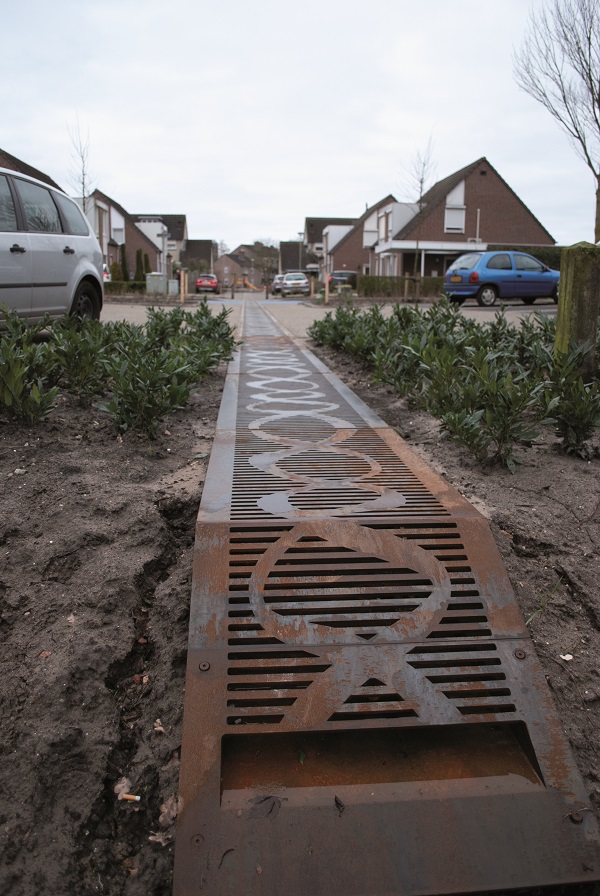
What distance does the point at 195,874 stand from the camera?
5.37 ft

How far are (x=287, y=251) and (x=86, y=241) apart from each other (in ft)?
304

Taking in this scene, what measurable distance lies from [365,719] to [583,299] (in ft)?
12.0

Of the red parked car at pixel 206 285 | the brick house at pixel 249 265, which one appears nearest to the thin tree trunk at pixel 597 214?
the red parked car at pixel 206 285

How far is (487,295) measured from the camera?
2098cm

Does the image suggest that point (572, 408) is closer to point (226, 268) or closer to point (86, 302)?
point (86, 302)

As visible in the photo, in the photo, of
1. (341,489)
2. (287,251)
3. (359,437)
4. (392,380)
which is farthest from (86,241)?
(287,251)

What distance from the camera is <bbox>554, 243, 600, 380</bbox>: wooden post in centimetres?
475

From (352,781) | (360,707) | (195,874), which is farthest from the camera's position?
(360,707)

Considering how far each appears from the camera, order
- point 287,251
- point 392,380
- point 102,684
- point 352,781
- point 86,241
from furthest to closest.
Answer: point 287,251 < point 86,241 < point 392,380 < point 102,684 < point 352,781

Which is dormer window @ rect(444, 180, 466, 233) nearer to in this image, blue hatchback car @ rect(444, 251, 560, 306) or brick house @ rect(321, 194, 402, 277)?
brick house @ rect(321, 194, 402, 277)

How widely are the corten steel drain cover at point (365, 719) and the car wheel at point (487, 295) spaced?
19.1m

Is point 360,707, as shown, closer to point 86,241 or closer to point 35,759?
point 35,759

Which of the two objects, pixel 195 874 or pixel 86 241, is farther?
pixel 86 241

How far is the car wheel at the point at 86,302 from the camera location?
7.50 meters
